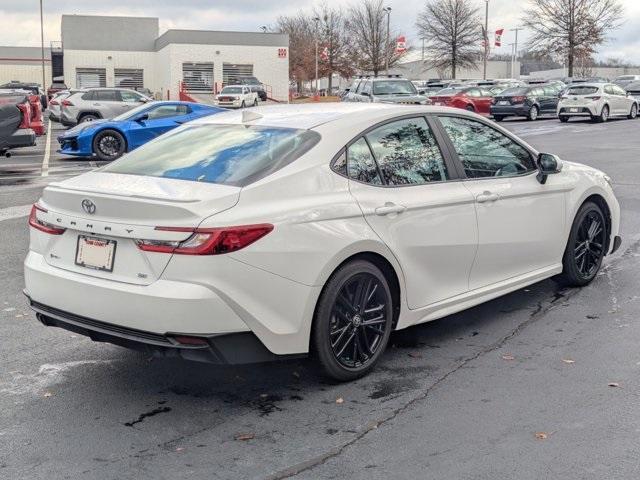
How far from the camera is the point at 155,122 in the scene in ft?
61.3

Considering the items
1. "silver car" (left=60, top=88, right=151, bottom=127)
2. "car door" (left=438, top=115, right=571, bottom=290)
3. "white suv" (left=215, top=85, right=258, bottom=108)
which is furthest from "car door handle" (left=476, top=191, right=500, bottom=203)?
"white suv" (left=215, top=85, right=258, bottom=108)

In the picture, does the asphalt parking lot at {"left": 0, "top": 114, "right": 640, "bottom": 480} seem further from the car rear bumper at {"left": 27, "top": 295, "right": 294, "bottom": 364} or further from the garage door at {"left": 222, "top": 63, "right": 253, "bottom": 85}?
the garage door at {"left": 222, "top": 63, "right": 253, "bottom": 85}

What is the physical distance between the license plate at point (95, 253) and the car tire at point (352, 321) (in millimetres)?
1111

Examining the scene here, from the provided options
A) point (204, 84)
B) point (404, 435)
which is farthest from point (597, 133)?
point (204, 84)

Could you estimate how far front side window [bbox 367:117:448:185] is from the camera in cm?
505

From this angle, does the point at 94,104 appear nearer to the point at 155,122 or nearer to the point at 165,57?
the point at 155,122

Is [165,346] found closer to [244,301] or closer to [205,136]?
[244,301]

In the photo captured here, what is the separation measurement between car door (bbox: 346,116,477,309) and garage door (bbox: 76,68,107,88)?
6280cm

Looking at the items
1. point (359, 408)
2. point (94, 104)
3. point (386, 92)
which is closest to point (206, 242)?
point (359, 408)

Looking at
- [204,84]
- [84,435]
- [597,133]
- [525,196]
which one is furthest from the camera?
[204,84]

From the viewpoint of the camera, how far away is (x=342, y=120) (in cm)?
502

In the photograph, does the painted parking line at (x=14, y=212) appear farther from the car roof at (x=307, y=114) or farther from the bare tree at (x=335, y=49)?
the bare tree at (x=335, y=49)

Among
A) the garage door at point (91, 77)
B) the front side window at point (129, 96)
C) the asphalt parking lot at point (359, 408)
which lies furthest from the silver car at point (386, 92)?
the garage door at point (91, 77)

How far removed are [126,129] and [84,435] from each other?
15.0 m
